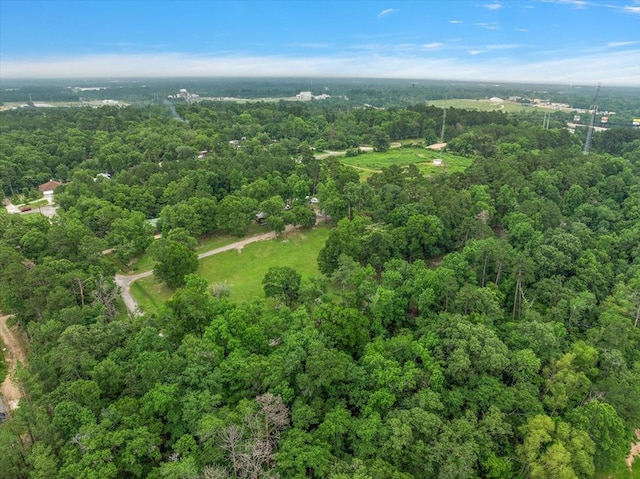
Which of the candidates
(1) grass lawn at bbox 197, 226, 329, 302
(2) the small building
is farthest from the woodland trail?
(2) the small building

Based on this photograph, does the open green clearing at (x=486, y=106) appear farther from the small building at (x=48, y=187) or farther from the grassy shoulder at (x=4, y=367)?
the grassy shoulder at (x=4, y=367)

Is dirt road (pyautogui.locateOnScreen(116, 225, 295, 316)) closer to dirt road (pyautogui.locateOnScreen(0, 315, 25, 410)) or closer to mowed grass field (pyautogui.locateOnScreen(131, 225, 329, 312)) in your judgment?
mowed grass field (pyautogui.locateOnScreen(131, 225, 329, 312))

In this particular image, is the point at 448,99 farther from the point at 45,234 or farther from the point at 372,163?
the point at 45,234

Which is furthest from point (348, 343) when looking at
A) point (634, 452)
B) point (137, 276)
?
point (137, 276)

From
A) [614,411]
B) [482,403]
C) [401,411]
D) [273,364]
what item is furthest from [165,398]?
[614,411]

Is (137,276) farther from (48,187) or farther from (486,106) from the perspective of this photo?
(486,106)
